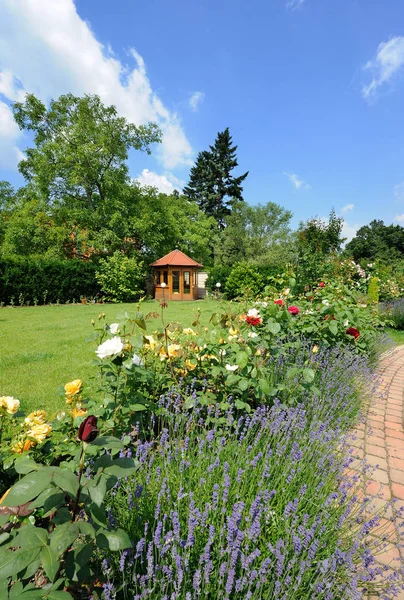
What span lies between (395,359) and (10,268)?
13.4 meters

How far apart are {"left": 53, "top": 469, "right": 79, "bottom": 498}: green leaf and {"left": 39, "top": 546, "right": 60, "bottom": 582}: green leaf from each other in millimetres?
126

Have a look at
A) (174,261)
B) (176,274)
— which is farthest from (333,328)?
(176,274)

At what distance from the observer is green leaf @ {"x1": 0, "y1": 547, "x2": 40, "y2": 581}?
26.4 inches

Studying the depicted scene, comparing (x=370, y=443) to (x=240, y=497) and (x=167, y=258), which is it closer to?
(x=240, y=497)

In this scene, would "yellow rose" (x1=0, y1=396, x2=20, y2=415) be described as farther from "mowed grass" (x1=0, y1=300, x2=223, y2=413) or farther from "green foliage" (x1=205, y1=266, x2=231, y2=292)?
"green foliage" (x1=205, y1=266, x2=231, y2=292)

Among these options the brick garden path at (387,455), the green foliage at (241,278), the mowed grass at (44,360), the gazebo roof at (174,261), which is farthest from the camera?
the gazebo roof at (174,261)

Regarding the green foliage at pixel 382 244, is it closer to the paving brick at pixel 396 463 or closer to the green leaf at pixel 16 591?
the paving brick at pixel 396 463

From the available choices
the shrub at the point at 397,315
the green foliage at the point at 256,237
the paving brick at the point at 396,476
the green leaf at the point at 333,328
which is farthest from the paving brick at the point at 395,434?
the green foliage at the point at 256,237

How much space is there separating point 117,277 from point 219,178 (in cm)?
2467

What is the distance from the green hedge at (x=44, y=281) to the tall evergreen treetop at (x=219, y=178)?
909 inches

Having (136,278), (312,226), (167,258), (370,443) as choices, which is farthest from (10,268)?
(370,443)

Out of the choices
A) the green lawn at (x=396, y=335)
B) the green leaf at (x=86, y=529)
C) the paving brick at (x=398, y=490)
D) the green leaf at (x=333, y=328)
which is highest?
the green leaf at (x=333, y=328)

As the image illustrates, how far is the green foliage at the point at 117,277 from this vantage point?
15336 millimetres

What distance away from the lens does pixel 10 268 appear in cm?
1223
